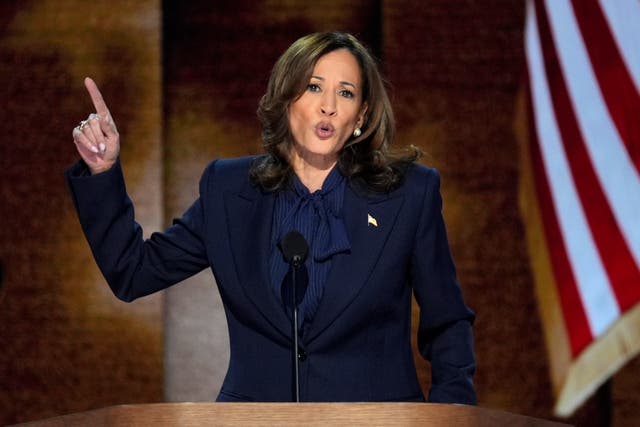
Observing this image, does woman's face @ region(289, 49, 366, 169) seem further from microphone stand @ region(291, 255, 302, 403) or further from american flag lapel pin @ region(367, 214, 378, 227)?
microphone stand @ region(291, 255, 302, 403)

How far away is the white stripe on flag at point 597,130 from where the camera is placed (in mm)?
3670

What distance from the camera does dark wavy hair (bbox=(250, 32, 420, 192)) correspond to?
2.29 m

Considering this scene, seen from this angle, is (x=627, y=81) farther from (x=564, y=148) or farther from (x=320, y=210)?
(x=320, y=210)

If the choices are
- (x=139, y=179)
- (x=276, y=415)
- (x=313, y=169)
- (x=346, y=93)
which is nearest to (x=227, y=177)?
(x=313, y=169)

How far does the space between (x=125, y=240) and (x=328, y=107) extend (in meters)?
0.50

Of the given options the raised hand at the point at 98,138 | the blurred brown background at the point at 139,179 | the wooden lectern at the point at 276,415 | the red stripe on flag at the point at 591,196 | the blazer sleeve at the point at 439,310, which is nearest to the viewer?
the wooden lectern at the point at 276,415

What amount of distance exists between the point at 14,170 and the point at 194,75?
29.9 inches

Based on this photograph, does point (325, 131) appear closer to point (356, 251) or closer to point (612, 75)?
point (356, 251)

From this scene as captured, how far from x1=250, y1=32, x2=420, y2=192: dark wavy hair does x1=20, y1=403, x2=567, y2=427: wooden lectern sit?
849 mm

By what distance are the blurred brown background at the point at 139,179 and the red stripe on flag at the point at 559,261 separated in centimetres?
11

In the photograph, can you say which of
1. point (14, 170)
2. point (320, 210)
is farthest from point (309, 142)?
point (14, 170)

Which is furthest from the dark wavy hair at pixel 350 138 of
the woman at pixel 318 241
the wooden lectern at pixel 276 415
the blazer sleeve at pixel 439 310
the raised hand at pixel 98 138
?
the wooden lectern at pixel 276 415

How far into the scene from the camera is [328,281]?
2.12 m

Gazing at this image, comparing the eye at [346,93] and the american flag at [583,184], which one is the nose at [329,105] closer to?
the eye at [346,93]
